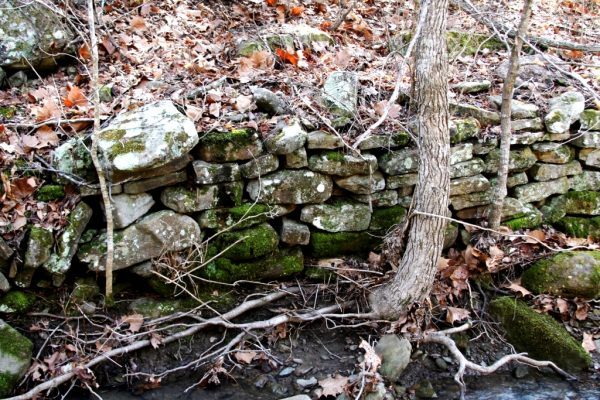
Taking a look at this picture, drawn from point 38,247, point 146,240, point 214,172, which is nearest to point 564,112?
point 214,172

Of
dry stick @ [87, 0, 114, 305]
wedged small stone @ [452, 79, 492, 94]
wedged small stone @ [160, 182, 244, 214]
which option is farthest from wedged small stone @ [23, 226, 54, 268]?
wedged small stone @ [452, 79, 492, 94]

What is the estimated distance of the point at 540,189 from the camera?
18.0ft

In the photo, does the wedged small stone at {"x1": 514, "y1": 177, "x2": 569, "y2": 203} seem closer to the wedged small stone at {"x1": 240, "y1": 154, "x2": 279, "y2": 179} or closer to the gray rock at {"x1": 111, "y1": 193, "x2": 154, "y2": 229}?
the wedged small stone at {"x1": 240, "y1": 154, "x2": 279, "y2": 179}

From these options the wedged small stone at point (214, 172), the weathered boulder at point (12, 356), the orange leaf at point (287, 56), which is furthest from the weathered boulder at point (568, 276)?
the weathered boulder at point (12, 356)

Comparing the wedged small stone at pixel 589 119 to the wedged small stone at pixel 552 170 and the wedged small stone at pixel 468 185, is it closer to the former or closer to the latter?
the wedged small stone at pixel 552 170

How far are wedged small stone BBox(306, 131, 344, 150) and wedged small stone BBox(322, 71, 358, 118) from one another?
0.99 ft

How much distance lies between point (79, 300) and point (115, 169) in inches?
45.1

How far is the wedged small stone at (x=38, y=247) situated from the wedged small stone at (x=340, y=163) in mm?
2232

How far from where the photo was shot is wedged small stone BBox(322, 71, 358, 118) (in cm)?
473

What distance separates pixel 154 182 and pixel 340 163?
164 cm

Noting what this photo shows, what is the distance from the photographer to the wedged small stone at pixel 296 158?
451 cm

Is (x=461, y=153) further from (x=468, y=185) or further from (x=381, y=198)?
(x=381, y=198)

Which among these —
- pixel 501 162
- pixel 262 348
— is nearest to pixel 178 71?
pixel 262 348

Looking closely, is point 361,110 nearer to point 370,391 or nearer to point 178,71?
point 178,71
